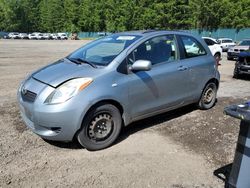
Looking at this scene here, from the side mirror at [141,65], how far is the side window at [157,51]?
0.16 metres

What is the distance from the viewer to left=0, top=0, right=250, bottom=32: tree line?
60.0 meters

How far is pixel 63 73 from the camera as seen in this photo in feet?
16.3

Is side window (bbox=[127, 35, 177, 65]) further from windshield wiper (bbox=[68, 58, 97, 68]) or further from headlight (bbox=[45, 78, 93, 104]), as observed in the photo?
headlight (bbox=[45, 78, 93, 104])

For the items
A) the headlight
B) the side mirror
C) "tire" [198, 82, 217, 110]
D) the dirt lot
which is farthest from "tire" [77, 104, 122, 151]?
"tire" [198, 82, 217, 110]

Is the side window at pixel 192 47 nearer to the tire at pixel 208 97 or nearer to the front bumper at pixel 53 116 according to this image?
the tire at pixel 208 97

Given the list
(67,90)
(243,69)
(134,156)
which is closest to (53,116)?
(67,90)

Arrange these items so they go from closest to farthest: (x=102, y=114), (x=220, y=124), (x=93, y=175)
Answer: (x=93, y=175) → (x=102, y=114) → (x=220, y=124)

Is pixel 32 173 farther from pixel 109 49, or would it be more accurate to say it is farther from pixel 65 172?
pixel 109 49

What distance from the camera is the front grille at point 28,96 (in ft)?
15.8

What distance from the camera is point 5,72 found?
12969mm

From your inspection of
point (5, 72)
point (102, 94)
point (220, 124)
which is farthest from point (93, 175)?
point (5, 72)

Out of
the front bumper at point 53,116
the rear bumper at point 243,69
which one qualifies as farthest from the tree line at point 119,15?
the front bumper at point 53,116

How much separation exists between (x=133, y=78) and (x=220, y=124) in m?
2.15

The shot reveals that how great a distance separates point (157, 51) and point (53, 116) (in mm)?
2254
